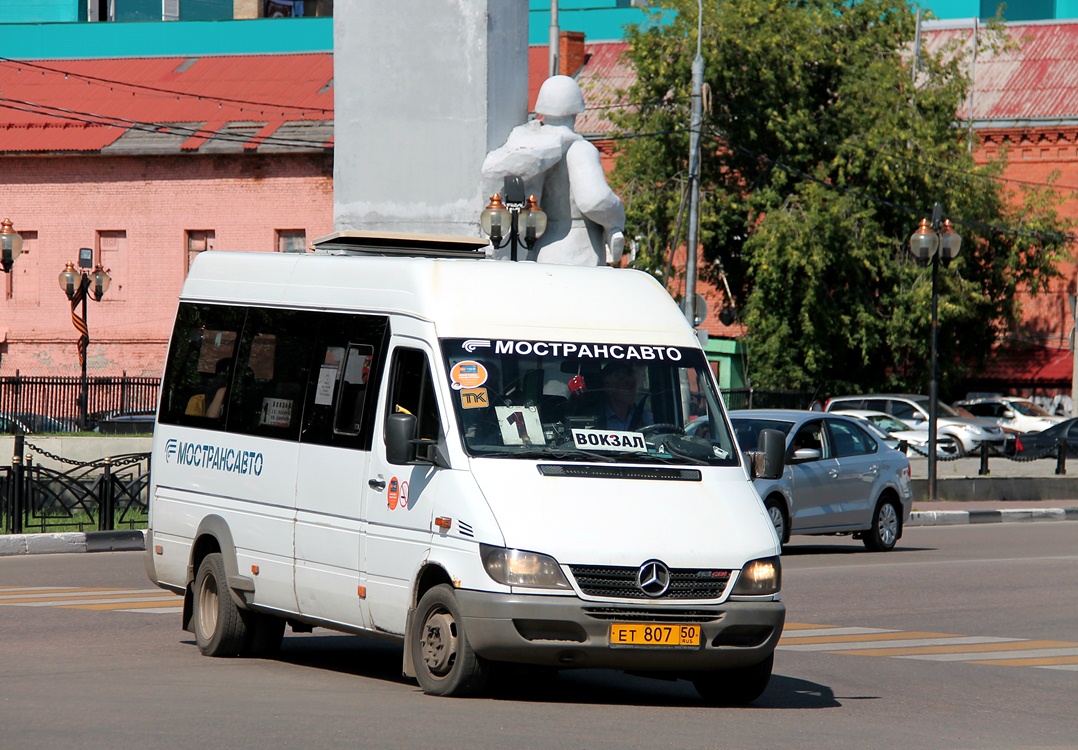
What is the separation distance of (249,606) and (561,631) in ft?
9.53

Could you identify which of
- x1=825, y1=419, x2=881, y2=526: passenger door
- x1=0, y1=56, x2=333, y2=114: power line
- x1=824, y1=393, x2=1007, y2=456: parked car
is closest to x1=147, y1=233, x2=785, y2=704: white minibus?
x1=825, y1=419, x2=881, y2=526: passenger door

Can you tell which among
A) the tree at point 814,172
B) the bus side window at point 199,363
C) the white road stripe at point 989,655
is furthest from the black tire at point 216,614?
the tree at point 814,172

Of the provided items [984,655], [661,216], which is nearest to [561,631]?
[984,655]

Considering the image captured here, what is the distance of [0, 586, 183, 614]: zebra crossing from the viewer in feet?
47.2

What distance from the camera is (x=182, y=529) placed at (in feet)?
39.5

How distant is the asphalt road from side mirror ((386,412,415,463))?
50.3 inches

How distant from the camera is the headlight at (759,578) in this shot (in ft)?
30.9

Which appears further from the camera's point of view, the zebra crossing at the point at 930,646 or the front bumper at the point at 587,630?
the zebra crossing at the point at 930,646

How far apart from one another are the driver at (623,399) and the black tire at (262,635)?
275 centimetres

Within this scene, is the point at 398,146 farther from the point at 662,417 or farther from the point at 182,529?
the point at 662,417

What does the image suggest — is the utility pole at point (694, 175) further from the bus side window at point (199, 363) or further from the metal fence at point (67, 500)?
the bus side window at point (199, 363)

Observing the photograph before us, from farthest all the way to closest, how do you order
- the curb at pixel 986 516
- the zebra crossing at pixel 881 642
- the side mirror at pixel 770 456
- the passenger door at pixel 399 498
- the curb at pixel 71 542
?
the curb at pixel 986 516
the curb at pixel 71 542
the zebra crossing at pixel 881 642
the side mirror at pixel 770 456
the passenger door at pixel 399 498

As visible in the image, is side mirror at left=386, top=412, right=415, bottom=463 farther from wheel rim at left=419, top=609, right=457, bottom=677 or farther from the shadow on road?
the shadow on road

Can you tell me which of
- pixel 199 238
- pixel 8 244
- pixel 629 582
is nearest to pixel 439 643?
pixel 629 582
